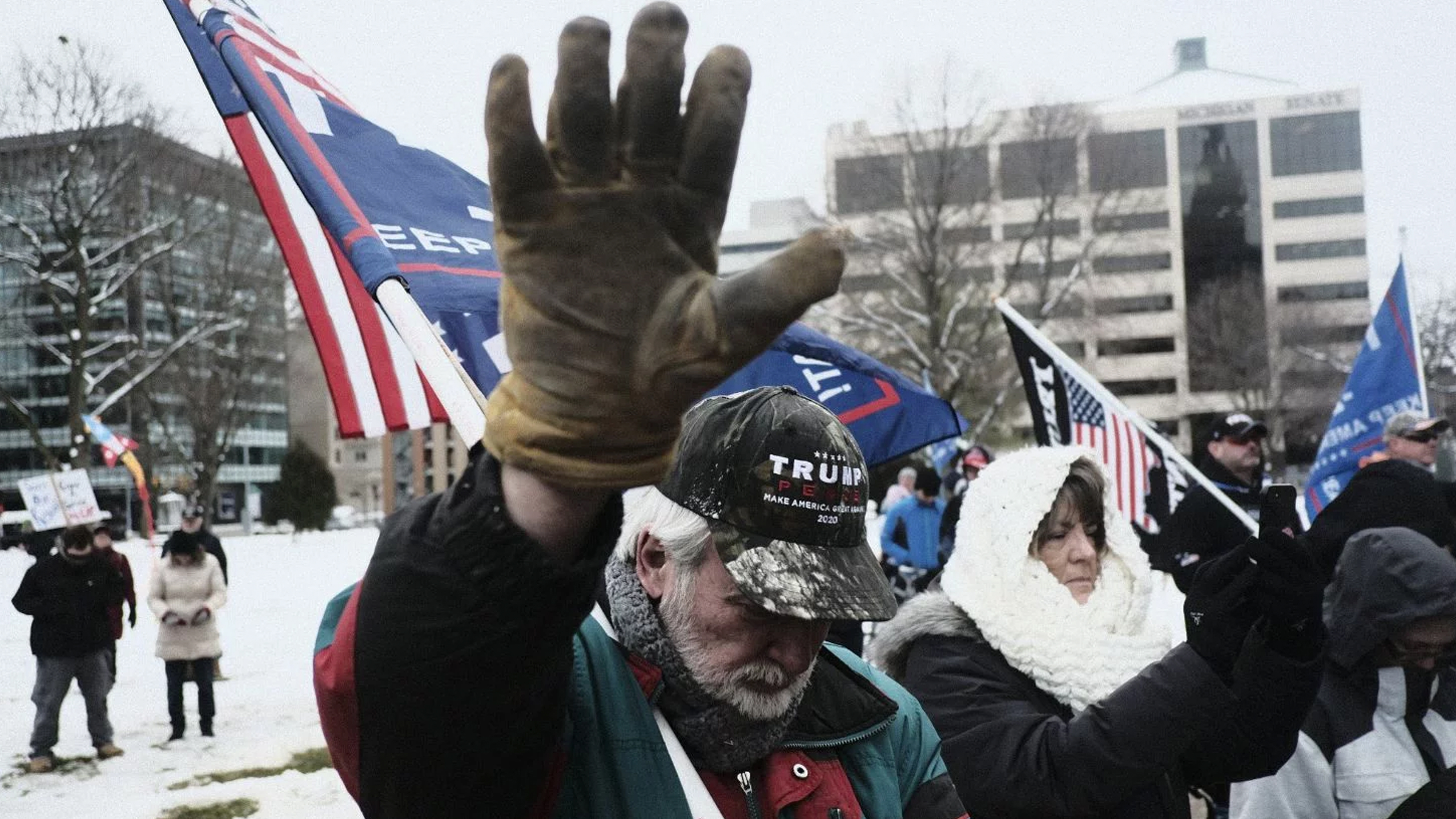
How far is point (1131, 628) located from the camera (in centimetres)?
292

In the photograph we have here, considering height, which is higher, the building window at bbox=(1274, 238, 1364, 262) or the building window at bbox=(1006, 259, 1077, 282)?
the building window at bbox=(1274, 238, 1364, 262)

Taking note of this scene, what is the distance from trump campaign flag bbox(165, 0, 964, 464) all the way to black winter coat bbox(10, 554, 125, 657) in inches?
217

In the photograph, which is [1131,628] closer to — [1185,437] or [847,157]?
[847,157]

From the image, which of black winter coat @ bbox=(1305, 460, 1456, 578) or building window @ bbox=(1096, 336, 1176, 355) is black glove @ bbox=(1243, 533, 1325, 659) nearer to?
black winter coat @ bbox=(1305, 460, 1456, 578)

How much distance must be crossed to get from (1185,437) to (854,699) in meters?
70.6

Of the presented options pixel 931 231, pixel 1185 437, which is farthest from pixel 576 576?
pixel 1185 437

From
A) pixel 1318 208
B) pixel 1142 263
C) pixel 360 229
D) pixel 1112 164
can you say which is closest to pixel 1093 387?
pixel 360 229

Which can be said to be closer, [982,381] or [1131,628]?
Answer: [1131,628]

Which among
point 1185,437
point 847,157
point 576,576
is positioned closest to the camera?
point 576,576

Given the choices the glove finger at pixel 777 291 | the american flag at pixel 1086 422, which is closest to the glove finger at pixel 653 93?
the glove finger at pixel 777 291

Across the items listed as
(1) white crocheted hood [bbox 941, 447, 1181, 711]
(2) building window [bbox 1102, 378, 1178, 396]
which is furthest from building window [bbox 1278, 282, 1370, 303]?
(1) white crocheted hood [bbox 941, 447, 1181, 711]

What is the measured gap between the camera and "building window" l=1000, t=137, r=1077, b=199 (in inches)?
1288

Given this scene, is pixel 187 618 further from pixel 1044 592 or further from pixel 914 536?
pixel 1044 592

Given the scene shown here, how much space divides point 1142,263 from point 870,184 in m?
37.9
